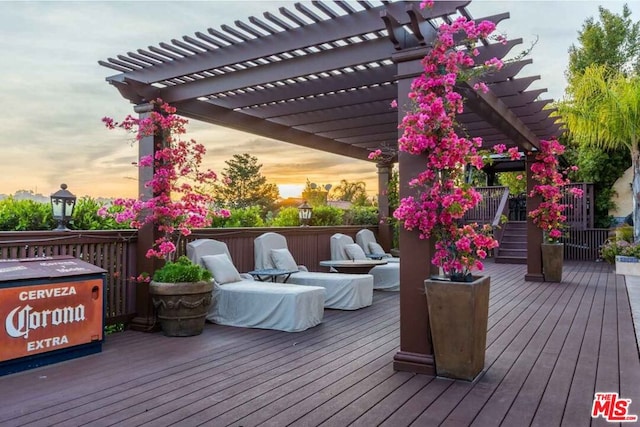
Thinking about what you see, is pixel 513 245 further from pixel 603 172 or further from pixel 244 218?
pixel 244 218

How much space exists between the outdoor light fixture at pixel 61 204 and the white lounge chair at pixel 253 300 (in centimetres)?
142

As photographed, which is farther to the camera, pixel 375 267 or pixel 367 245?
pixel 367 245

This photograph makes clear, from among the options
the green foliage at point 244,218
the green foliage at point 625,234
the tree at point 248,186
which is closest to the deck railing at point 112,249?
the green foliage at point 244,218

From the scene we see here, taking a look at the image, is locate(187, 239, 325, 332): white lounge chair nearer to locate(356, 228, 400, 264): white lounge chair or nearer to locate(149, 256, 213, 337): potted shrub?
locate(149, 256, 213, 337): potted shrub

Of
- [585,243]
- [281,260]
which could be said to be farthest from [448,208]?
[585,243]

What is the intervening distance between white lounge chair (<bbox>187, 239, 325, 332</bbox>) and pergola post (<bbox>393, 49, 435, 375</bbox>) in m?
1.59

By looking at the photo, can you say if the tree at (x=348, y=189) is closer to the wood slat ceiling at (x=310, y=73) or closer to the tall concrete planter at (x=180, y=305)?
the wood slat ceiling at (x=310, y=73)

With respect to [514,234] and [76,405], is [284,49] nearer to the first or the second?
[76,405]

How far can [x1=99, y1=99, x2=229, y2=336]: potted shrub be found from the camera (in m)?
4.90

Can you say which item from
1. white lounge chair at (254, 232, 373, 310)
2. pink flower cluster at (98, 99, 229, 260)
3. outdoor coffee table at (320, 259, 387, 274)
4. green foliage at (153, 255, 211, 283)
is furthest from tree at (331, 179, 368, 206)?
green foliage at (153, 255, 211, 283)

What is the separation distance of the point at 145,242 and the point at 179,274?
29.3 inches

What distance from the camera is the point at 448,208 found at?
3.52m

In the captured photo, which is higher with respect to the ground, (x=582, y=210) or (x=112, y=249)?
(x=582, y=210)

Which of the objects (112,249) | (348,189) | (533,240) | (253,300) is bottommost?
(253,300)
